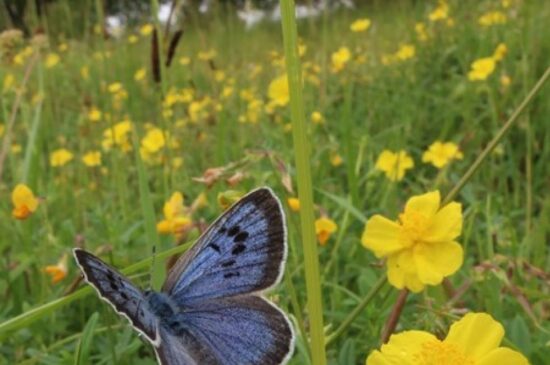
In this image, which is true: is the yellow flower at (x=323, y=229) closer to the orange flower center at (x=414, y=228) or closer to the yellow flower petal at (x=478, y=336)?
the orange flower center at (x=414, y=228)

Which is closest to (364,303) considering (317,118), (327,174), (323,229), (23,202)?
(323,229)

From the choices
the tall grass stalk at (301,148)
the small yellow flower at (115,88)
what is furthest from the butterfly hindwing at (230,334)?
the small yellow flower at (115,88)

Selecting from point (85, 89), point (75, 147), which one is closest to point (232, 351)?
point (75, 147)

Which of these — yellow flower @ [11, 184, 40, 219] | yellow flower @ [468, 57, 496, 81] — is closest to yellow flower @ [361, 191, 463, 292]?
yellow flower @ [11, 184, 40, 219]

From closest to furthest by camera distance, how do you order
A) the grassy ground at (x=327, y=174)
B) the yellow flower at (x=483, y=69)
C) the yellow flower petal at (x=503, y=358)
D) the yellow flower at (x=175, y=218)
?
1. the yellow flower petal at (x=503, y=358)
2. the grassy ground at (x=327, y=174)
3. the yellow flower at (x=175, y=218)
4. the yellow flower at (x=483, y=69)

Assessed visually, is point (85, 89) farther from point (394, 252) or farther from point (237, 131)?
point (394, 252)

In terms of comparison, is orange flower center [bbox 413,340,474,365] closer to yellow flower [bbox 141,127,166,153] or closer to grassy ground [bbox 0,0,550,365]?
grassy ground [bbox 0,0,550,365]

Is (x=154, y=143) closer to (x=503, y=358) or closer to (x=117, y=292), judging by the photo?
(x=117, y=292)

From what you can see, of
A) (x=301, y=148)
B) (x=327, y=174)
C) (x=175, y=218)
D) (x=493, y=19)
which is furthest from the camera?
(x=493, y=19)
